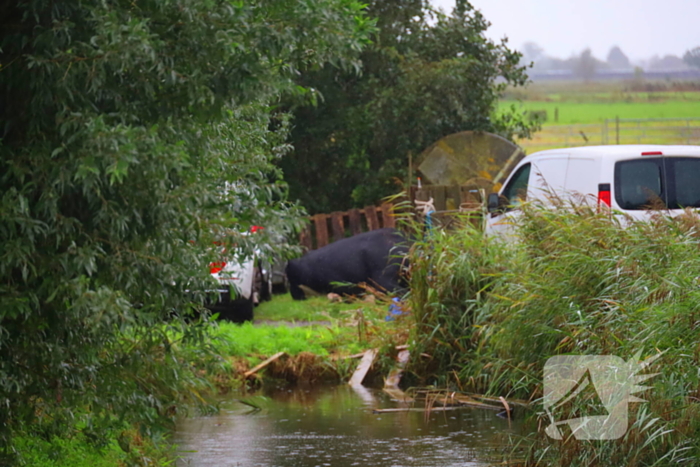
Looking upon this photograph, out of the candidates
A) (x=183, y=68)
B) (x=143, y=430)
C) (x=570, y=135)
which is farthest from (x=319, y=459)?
(x=570, y=135)

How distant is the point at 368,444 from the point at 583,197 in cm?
266

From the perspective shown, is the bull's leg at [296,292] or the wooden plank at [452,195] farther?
the bull's leg at [296,292]

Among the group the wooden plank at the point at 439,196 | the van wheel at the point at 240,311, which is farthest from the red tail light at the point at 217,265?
the wooden plank at the point at 439,196

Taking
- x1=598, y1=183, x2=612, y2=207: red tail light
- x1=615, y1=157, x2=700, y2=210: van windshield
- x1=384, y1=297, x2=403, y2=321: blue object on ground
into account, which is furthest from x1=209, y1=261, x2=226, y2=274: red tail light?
x1=615, y1=157, x2=700, y2=210: van windshield

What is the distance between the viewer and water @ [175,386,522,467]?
6.69 meters

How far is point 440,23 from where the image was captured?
1806 centimetres

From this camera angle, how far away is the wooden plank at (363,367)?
32.1 ft

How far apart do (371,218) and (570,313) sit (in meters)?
10.4

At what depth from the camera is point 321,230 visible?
16.7 m

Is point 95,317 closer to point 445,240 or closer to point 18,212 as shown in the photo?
point 18,212

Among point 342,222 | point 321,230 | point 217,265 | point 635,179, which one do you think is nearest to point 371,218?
point 342,222

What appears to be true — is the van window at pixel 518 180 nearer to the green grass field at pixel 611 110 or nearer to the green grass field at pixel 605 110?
the green grass field at pixel 611 110

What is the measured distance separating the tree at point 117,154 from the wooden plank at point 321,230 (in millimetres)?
12183
